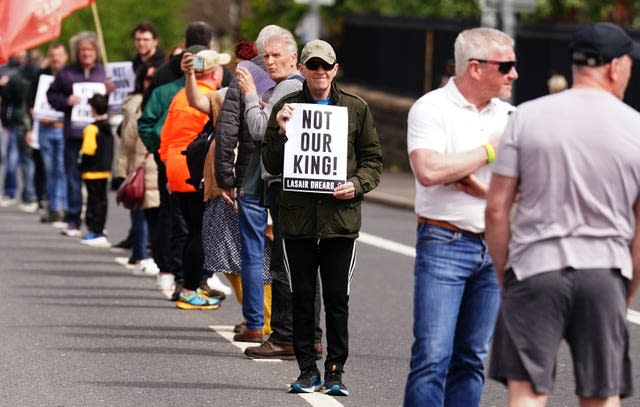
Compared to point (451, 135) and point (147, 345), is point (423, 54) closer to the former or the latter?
point (147, 345)

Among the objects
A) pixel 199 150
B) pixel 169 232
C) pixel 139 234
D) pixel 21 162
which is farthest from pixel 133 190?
pixel 21 162

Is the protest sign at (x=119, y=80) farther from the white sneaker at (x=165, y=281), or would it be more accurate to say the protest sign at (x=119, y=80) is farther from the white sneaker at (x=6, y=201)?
the white sneaker at (x=6, y=201)

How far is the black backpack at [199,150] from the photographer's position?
37.3ft

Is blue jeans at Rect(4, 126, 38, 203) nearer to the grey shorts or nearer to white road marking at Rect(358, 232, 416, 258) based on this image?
white road marking at Rect(358, 232, 416, 258)

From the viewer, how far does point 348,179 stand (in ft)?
28.7

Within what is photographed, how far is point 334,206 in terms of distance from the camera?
8.75 metres

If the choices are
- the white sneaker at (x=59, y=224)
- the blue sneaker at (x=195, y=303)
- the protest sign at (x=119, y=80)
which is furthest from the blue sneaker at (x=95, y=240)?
the blue sneaker at (x=195, y=303)

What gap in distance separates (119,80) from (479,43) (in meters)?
11.1

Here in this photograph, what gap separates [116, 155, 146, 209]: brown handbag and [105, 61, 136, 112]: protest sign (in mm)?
3177

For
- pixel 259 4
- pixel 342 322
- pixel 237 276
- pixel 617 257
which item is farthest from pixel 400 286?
pixel 259 4

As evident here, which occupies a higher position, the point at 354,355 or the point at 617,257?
the point at 617,257

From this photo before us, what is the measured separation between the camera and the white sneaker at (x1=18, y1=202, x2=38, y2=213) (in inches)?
835

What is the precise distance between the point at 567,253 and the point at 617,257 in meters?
0.17

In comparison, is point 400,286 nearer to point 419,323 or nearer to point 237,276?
point 237,276
